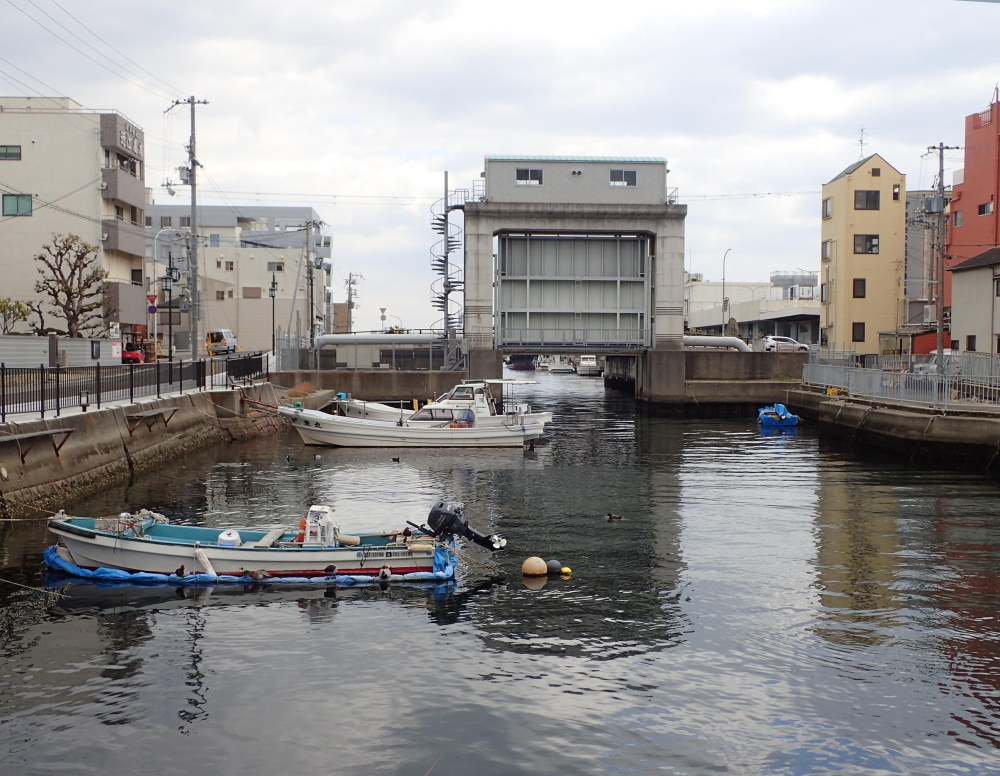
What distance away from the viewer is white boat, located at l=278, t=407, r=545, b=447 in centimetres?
4034

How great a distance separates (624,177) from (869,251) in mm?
23689

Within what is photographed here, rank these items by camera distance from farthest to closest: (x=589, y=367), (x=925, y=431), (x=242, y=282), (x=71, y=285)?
1. (x=589, y=367)
2. (x=242, y=282)
3. (x=71, y=285)
4. (x=925, y=431)

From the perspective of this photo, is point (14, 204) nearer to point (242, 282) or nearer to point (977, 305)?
point (242, 282)

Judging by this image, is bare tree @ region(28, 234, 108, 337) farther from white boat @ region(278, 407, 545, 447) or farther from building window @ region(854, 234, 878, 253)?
building window @ region(854, 234, 878, 253)

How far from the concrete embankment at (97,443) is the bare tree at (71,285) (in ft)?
48.5

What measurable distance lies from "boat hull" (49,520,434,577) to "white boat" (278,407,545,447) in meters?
22.0

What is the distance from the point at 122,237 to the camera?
61812mm

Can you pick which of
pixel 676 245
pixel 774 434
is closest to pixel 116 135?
pixel 676 245

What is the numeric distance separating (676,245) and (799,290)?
58426mm

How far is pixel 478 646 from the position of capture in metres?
14.8

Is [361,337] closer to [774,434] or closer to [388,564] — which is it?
[774,434]

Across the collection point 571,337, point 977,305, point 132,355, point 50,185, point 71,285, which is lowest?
point 132,355

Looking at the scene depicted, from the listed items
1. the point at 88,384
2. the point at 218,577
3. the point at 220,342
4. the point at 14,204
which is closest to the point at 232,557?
the point at 218,577

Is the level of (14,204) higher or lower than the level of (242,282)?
higher
